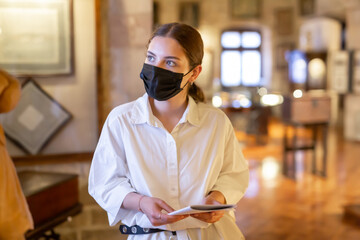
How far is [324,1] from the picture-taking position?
12477mm

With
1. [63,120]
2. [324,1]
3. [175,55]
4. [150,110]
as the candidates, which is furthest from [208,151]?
[324,1]

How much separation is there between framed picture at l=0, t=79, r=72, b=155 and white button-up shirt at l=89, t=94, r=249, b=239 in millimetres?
1354

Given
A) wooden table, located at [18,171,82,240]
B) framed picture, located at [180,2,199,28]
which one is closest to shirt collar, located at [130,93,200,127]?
wooden table, located at [18,171,82,240]

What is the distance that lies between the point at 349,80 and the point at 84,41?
895 centimetres

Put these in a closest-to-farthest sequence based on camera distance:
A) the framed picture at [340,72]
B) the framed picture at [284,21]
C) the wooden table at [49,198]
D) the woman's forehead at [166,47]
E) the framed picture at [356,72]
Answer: the woman's forehead at [166,47] → the wooden table at [49,198] → the framed picture at [356,72] → the framed picture at [340,72] → the framed picture at [284,21]

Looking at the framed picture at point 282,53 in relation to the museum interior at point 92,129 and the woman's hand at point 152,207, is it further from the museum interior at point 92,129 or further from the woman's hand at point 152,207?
the woman's hand at point 152,207

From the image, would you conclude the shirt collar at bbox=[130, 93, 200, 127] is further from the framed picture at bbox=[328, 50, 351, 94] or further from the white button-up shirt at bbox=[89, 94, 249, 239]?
the framed picture at bbox=[328, 50, 351, 94]

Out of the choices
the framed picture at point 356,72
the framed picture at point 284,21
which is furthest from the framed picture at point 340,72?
the framed picture at point 284,21

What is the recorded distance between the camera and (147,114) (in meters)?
1.67

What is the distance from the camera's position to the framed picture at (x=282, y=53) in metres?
14.5

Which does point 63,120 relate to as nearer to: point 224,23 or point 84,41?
point 84,41

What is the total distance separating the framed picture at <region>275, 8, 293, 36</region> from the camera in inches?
569

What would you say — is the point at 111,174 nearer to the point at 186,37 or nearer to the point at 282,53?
the point at 186,37

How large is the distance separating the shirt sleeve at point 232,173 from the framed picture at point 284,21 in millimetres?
13466
